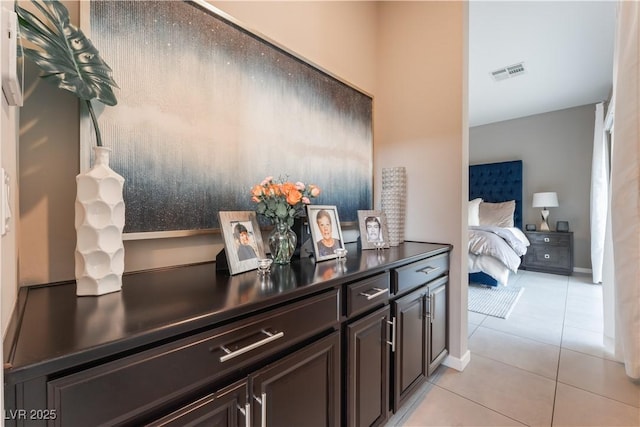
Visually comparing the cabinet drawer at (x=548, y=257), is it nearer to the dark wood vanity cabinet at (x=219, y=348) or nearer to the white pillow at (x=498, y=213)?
the white pillow at (x=498, y=213)

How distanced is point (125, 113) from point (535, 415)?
2.43m

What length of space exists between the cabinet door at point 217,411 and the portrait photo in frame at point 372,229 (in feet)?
3.62

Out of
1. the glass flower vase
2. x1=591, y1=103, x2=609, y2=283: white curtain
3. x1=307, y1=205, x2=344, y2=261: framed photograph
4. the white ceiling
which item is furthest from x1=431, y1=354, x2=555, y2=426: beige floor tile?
x1=591, y1=103, x2=609, y2=283: white curtain

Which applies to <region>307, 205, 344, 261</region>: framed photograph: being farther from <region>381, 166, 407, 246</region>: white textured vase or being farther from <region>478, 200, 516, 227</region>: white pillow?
<region>478, 200, 516, 227</region>: white pillow

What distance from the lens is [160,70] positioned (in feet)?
3.65

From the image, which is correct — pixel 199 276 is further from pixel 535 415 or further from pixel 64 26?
pixel 535 415

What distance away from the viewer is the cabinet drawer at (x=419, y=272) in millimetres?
1400

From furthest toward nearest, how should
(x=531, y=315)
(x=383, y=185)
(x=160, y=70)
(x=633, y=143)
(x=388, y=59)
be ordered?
1. (x=531, y=315)
2. (x=388, y=59)
3. (x=383, y=185)
4. (x=633, y=143)
5. (x=160, y=70)

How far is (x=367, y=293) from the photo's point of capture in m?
1.21

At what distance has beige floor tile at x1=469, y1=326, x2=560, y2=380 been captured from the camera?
1.95m

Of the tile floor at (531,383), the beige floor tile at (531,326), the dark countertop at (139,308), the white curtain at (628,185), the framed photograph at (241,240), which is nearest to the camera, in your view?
the dark countertop at (139,308)

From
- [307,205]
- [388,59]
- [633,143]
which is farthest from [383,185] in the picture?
[633,143]

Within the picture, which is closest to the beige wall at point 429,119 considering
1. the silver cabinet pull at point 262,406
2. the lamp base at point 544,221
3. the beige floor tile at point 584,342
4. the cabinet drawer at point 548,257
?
the beige floor tile at point 584,342

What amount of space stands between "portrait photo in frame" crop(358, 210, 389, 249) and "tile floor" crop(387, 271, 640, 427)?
0.94 meters
